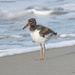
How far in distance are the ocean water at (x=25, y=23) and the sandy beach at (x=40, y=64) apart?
0.52m

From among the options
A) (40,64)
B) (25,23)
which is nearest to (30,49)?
(40,64)

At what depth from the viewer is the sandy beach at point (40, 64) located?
4988 mm

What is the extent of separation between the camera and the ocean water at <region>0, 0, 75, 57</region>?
298 inches

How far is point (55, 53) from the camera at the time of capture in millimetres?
6688

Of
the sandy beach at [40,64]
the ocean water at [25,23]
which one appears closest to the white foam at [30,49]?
the ocean water at [25,23]

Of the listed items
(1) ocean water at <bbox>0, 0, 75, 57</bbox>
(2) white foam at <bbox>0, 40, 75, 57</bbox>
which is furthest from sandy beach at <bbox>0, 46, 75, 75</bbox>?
(1) ocean water at <bbox>0, 0, 75, 57</bbox>

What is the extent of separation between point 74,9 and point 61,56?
9.64 meters

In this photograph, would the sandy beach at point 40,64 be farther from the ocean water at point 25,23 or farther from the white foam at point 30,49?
the ocean water at point 25,23

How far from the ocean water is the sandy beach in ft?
1.69

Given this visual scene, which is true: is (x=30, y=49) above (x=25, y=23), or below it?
above

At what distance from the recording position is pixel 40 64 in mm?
5652

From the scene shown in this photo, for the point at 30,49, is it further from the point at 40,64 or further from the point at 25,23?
the point at 25,23

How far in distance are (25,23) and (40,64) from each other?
6.19 meters

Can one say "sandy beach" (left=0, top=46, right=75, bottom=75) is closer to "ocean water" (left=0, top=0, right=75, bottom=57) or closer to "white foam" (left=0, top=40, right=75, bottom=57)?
"white foam" (left=0, top=40, right=75, bottom=57)
